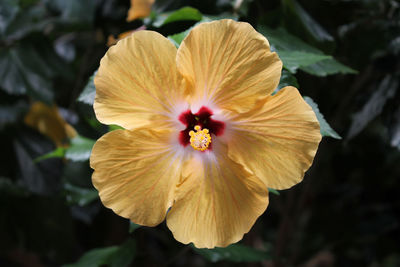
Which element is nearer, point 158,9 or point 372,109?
point 158,9

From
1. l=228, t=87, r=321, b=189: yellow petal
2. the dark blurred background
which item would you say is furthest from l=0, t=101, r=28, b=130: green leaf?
l=228, t=87, r=321, b=189: yellow petal

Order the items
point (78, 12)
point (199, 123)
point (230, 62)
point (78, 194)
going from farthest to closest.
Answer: point (78, 12), point (78, 194), point (199, 123), point (230, 62)

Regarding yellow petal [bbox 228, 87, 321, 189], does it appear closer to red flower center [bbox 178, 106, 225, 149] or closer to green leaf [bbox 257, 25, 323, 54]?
red flower center [bbox 178, 106, 225, 149]

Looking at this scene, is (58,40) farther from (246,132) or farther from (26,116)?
(246,132)

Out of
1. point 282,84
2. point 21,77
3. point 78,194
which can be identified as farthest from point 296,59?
point 21,77

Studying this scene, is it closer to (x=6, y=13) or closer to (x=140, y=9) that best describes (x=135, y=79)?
(x=140, y=9)

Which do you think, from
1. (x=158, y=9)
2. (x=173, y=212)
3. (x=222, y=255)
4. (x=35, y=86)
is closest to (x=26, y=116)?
(x=35, y=86)
